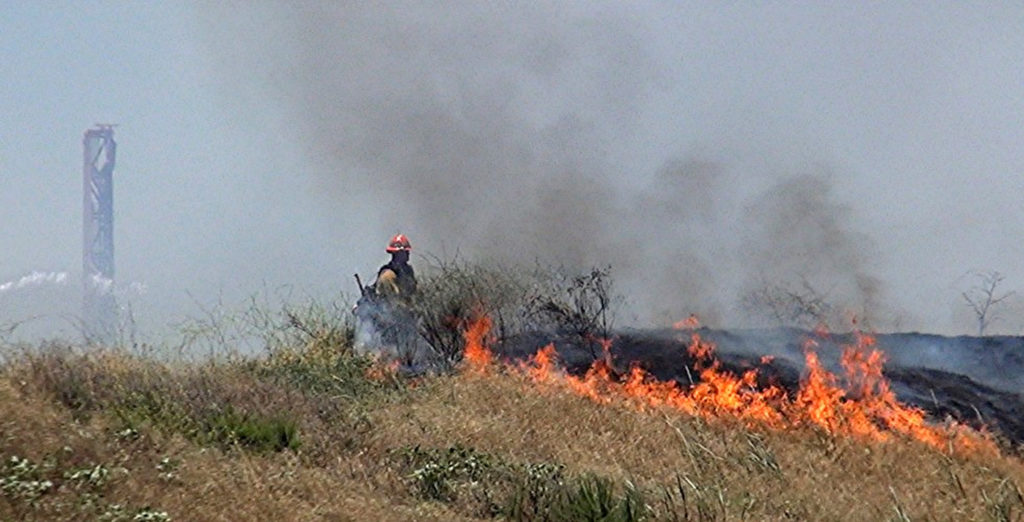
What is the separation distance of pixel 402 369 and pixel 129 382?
498cm

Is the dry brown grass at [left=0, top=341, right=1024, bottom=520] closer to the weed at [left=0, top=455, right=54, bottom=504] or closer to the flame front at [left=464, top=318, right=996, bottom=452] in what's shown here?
the weed at [left=0, top=455, right=54, bottom=504]

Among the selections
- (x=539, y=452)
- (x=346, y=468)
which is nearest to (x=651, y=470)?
(x=539, y=452)

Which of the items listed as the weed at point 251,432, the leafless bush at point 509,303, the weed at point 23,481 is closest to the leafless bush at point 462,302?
the leafless bush at point 509,303

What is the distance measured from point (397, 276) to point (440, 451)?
6.39 metres

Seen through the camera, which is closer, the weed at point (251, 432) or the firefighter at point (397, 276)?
the weed at point (251, 432)

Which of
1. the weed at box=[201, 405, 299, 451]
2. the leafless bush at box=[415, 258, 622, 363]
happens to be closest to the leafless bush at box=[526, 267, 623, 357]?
the leafless bush at box=[415, 258, 622, 363]

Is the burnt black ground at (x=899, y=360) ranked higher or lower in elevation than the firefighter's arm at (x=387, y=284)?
lower

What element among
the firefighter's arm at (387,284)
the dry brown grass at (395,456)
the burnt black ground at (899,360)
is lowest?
the dry brown grass at (395,456)

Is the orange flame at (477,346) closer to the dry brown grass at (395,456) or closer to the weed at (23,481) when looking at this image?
the dry brown grass at (395,456)

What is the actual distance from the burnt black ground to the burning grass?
121 cm

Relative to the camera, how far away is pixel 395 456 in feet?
29.7

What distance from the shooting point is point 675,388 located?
14.2 metres

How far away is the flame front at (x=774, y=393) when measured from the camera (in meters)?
11.2

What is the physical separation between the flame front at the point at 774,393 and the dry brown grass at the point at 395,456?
472 millimetres
